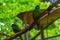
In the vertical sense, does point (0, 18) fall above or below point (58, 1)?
below

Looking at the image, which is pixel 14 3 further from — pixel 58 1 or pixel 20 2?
pixel 58 1

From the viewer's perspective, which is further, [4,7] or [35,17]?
[4,7]

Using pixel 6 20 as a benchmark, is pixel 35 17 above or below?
above

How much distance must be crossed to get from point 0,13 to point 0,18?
0.10 m

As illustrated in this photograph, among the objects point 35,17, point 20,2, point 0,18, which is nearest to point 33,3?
point 20,2

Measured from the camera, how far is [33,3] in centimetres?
→ 361

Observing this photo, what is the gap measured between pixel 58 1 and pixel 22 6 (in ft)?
9.45

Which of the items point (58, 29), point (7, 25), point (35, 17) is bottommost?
point (58, 29)

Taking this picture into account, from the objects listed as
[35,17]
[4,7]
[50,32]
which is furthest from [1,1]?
[35,17]

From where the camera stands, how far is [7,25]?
3178 mm

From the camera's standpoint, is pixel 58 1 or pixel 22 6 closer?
pixel 58 1

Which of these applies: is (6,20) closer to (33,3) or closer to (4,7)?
(4,7)

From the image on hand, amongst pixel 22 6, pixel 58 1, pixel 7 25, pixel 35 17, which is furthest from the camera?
pixel 22 6

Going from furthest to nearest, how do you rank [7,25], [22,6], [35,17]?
1. [22,6]
2. [7,25]
3. [35,17]
